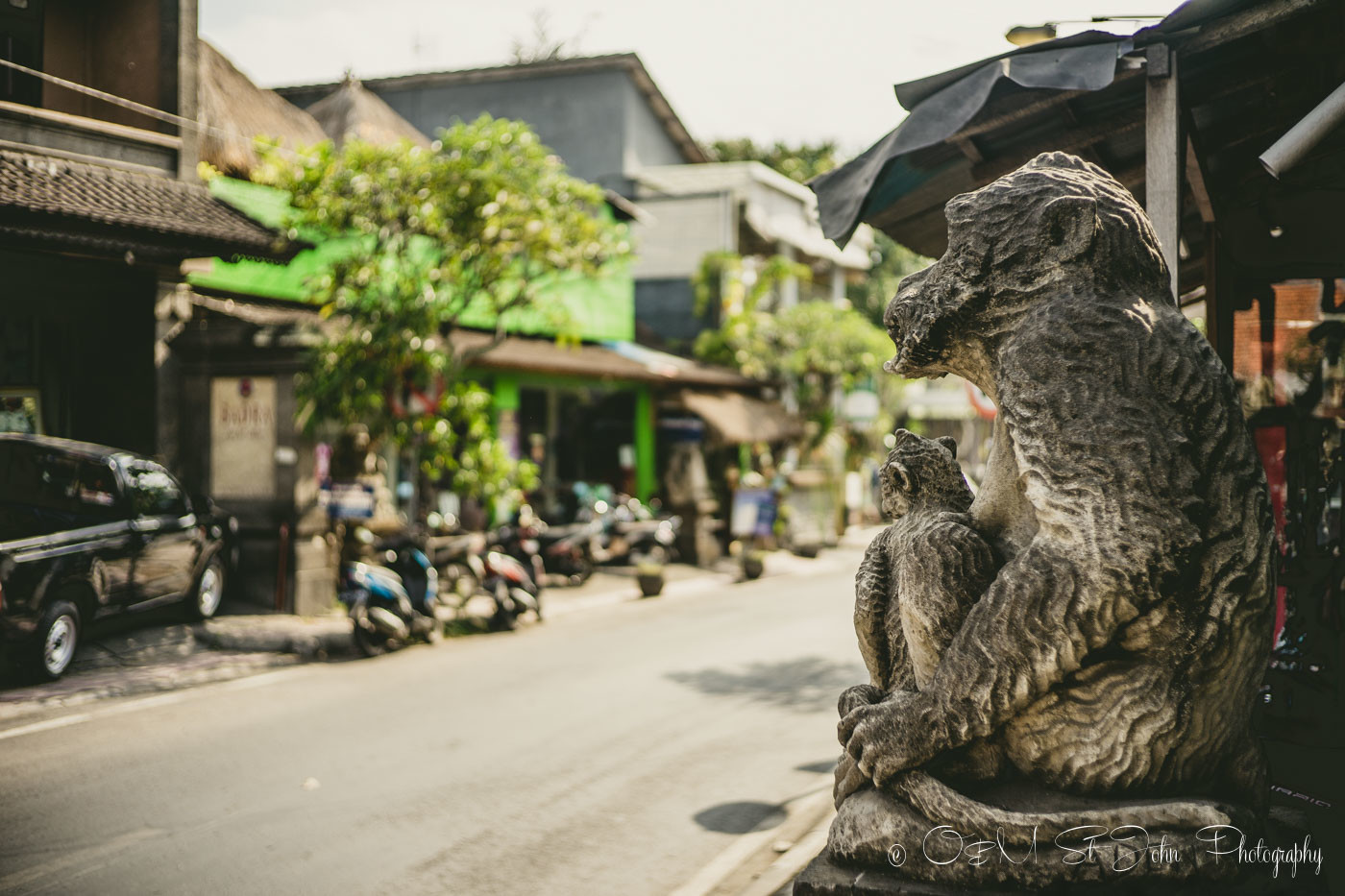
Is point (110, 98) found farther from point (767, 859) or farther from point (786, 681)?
point (786, 681)

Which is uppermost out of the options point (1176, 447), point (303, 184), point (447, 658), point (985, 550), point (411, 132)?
point (411, 132)

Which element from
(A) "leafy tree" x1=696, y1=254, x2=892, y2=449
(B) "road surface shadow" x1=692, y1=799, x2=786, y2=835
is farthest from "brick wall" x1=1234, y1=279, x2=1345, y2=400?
(A) "leafy tree" x1=696, y1=254, x2=892, y2=449

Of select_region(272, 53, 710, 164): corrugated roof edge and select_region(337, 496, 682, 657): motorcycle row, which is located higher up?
select_region(272, 53, 710, 164): corrugated roof edge

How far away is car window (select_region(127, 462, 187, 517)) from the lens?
207 inches

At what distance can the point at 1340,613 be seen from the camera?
524 cm

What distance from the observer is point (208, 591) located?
818cm

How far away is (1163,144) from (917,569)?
2.21 metres

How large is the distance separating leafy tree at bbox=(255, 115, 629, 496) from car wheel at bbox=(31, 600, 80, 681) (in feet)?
21.1

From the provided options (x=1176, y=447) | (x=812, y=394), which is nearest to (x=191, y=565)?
(x=1176, y=447)

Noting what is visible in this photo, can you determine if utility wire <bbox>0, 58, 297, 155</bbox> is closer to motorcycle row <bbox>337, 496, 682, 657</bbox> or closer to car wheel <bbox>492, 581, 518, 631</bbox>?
motorcycle row <bbox>337, 496, 682, 657</bbox>

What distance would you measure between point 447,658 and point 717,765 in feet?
13.3

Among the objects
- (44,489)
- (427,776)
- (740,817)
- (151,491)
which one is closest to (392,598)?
(427,776)

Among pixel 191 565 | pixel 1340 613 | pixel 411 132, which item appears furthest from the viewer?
pixel 411 132

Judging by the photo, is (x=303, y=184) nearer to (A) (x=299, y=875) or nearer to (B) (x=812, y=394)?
(A) (x=299, y=875)
